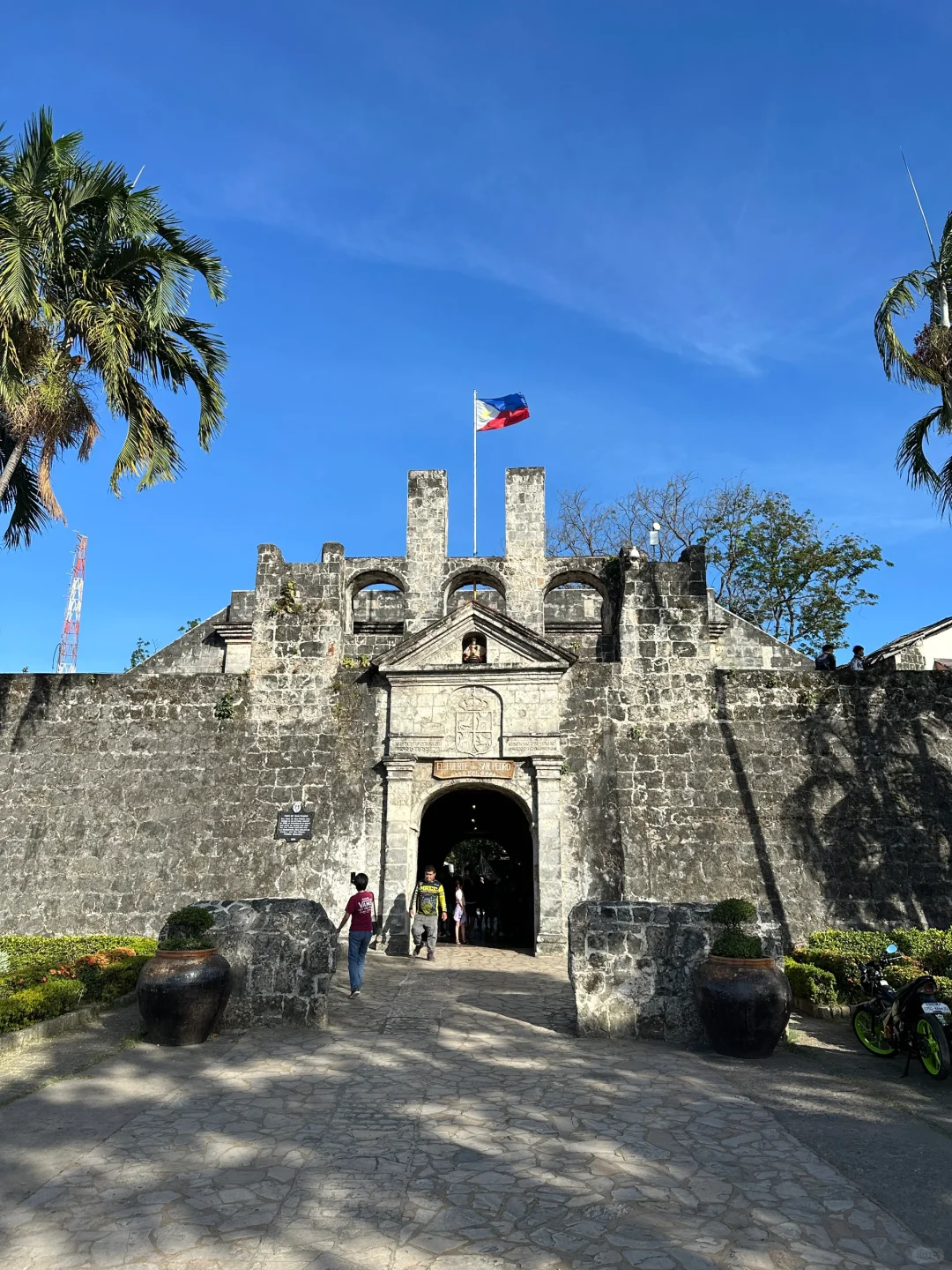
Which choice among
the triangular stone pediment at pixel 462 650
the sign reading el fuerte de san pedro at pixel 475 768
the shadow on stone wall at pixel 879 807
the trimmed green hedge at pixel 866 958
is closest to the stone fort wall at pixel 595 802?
the shadow on stone wall at pixel 879 807

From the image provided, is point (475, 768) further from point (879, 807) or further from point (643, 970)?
point (879, 807)

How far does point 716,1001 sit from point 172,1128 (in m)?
4.82

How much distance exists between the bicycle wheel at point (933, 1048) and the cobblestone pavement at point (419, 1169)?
1.67m

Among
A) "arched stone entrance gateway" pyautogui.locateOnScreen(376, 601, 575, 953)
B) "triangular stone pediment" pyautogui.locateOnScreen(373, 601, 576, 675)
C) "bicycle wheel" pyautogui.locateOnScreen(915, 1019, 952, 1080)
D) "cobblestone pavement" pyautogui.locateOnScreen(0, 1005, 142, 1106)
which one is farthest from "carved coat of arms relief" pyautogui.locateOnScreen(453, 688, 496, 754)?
"bicycle wheel" pyautogui.locateOnScreen(915, 1019, 952, 1080)

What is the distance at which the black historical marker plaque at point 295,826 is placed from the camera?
1499 centimetres

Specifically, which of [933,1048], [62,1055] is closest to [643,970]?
[933,1048]

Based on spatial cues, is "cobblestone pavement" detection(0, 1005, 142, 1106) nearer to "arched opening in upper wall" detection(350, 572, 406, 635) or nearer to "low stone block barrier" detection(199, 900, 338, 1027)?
"low stone block barrier" detection(199, 900, 338, 1027)

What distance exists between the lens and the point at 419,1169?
5141 millimetres

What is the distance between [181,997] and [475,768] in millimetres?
7496

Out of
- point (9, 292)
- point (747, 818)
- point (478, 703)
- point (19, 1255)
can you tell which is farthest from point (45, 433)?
point (747, 818)

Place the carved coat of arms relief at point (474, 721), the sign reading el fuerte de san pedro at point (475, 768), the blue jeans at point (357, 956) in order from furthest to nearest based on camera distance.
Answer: the carved coat of arms relief at point (474, 721), the sign reading el fuerte de san pedro at point (475, 768), the blue jeans at point (357, 956)

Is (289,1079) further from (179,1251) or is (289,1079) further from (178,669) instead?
(178,669)

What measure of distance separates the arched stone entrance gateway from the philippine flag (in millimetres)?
5573

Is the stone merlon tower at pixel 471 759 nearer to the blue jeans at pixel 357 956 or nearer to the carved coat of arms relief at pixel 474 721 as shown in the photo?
the carved coat of arms relief at pixel 474 721
